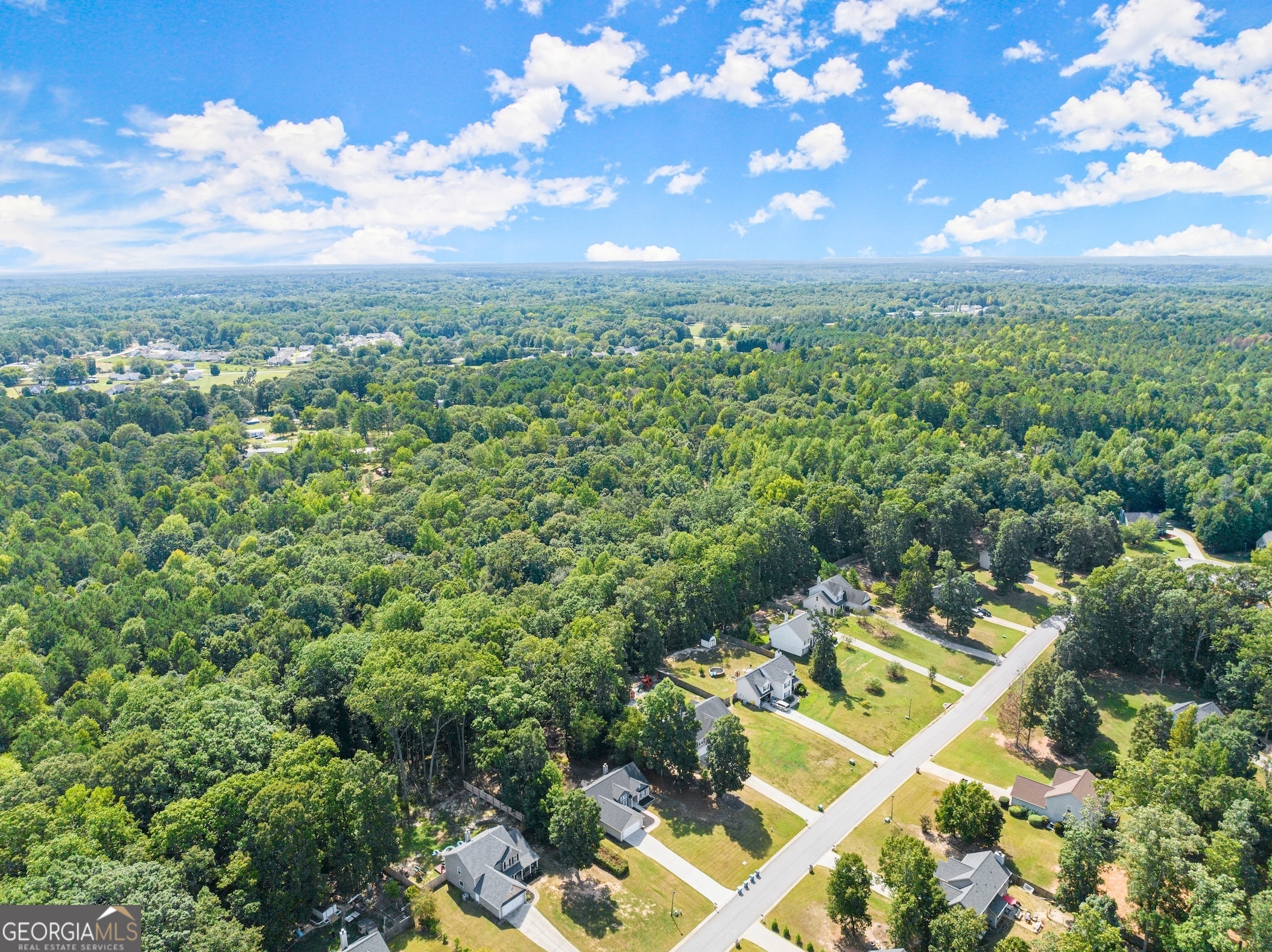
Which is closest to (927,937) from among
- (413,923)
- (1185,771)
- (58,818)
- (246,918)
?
(1185,771)

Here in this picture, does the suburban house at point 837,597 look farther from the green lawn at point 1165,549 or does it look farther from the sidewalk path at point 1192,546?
the sidewalk path at point 1192,546

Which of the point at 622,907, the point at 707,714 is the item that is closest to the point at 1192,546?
the point at 707,714

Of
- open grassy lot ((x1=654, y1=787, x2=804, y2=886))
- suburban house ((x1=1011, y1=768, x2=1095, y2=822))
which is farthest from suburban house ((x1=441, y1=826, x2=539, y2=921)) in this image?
suburban house ((x1=1011, y1=768, x2=1095, y2=822))

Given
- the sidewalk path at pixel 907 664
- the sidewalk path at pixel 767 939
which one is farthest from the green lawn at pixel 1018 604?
the sidewalk path at pixel 767 939

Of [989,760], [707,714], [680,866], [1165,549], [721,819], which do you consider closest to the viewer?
[680,866]

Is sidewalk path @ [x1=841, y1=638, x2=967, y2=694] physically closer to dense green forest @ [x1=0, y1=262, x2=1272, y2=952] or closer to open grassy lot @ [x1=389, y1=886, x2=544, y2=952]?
dense green forest @ [x1=0, y1=262, x2=1272, y2=952]

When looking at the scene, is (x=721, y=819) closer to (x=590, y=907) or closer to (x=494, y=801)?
(x=590, y=907)
